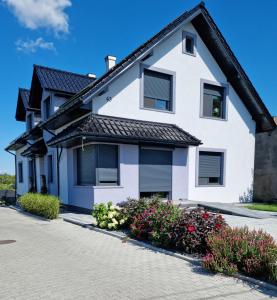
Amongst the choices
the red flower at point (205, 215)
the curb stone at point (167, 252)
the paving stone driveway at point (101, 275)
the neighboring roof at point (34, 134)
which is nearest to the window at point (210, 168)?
the curb stone at point (167, 252)

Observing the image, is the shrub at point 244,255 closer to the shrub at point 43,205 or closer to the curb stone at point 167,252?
the curb stone at point 167,252

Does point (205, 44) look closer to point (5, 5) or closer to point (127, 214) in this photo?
point (5, 5)

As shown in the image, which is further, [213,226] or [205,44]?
[205,44]

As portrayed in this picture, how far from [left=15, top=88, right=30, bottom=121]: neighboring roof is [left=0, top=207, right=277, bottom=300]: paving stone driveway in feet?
47.9

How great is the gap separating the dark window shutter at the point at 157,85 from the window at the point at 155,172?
274 cm

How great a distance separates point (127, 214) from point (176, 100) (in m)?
7.16

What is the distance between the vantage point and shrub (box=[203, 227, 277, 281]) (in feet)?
14.5

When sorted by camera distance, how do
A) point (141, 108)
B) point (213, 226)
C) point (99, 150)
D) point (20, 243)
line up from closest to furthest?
point (213, 226), point (20, 243), point (99, 150), point (141, 108)

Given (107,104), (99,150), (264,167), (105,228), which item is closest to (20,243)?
(105,228)

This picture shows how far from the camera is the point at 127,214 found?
828cm

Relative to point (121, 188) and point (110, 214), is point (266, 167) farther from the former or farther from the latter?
point (110, 214)

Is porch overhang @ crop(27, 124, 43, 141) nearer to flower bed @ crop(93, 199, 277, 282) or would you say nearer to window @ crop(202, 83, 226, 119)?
flower bed @ crop(93, 199, 277, 282)

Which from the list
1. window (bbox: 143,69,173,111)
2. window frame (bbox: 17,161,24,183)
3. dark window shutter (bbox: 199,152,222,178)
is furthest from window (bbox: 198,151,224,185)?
window frame (bbox: 17,161,24,183)

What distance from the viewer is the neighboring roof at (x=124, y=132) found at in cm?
994
